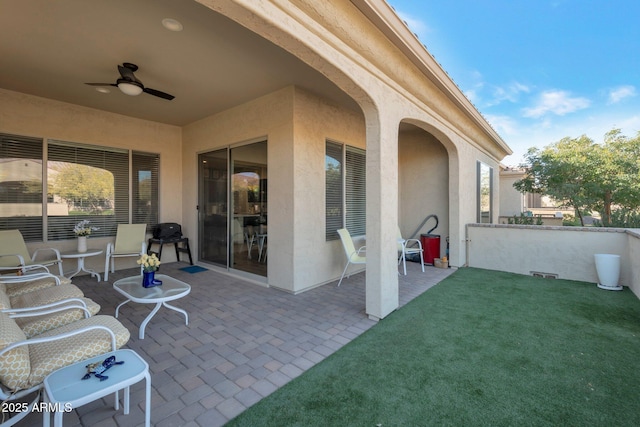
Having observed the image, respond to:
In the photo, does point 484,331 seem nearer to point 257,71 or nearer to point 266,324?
point 266,324

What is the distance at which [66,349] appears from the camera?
162cm

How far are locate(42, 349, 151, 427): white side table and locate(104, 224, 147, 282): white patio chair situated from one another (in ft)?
13.7

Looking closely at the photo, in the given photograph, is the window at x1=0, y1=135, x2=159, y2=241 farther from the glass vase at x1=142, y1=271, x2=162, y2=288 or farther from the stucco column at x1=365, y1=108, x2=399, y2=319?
the stucco column at x1=365, y1=108, x2=399, y2=319

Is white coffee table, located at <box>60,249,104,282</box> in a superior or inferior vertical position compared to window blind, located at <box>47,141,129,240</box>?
inferior

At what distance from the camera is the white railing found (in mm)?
4508

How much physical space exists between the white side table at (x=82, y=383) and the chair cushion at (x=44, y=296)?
137 centimetres

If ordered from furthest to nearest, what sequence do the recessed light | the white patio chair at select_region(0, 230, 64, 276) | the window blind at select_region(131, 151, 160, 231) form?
the window blind at select_region(131, 151, 160, 231) → the white patio chair at select_region(0, 230, 64, 276) → the recessed light

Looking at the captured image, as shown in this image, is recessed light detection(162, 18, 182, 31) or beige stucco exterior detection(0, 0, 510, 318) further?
recessed light detection(162, 18, 182, 31)

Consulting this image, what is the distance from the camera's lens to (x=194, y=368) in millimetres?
2281

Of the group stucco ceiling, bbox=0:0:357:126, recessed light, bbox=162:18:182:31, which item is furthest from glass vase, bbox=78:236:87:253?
recessed light, bbox=162:18:182:31

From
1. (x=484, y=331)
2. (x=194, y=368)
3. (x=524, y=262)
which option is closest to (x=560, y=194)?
(x=524, y=262)

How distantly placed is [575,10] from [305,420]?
37.7 ft

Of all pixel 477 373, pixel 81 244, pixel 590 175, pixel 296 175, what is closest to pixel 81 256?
pixel 81 244

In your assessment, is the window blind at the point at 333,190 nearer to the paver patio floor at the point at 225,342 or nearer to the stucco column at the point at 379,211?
the paver patio floor at the point at 225,342
